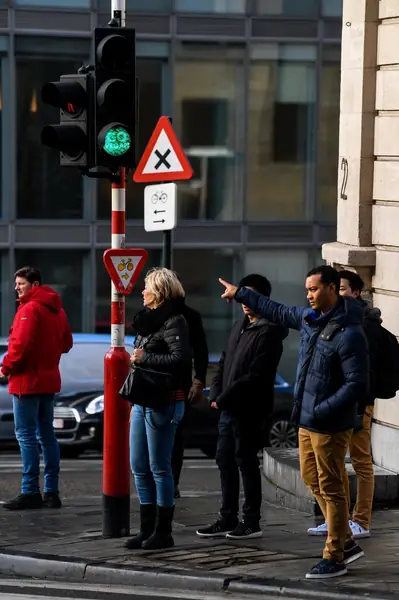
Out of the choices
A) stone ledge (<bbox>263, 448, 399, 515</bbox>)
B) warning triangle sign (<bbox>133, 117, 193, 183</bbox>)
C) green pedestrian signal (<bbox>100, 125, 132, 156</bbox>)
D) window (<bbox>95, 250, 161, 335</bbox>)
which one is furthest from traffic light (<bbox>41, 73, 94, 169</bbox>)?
window (<bbox>95, 250, 161, 335</bbox>)

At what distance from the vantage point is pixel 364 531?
9414 millimetres

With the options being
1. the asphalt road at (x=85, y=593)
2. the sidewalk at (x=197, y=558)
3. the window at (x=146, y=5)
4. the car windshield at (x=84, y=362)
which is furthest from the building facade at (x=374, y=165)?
the window at (x=146, y=5)

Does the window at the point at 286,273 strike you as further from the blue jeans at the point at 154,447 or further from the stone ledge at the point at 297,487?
the blue jeans at the point at 154,447

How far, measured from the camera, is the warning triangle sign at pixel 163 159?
1007cm

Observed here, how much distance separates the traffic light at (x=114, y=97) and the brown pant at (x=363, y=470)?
7.82 ft

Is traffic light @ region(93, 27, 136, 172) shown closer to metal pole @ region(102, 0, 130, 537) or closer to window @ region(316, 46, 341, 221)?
metal pole @ region(102, 0, 130, 537)

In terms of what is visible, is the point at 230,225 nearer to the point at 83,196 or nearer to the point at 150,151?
the point at 83,196

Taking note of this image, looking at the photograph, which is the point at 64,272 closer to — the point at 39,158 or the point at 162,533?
the point at 39,158

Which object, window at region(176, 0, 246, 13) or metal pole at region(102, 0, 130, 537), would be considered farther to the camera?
window at region(176, 0, 246, 13)

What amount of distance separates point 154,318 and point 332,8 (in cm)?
1603

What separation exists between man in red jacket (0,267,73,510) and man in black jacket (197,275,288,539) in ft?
6.12

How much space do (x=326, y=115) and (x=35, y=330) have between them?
566 inches

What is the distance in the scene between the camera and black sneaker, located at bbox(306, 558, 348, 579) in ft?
26.5

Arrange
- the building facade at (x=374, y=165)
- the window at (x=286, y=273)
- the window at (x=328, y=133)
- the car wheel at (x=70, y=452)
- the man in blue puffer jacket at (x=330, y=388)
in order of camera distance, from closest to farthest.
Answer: the man in blue puffer jacket at (x=330, y=388), the building facade at (x=374, y=165), the car wheel at (x=70, y=452), the window at (x=328, y=133), the window at (x=286, y=273)
